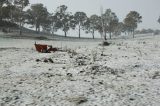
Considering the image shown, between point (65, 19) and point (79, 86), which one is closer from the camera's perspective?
point (79, 86)

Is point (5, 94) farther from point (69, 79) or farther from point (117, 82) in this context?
point (117, 82)

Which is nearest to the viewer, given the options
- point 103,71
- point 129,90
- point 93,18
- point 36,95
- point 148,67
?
point 36,95

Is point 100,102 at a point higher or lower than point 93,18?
lower

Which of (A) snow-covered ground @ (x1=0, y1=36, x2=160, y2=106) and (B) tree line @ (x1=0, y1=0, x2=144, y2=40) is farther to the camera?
(B) tree line @ (x1=0, y1=0, x2=144, y2=40)

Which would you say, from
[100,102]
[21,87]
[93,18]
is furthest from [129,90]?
[93,18]

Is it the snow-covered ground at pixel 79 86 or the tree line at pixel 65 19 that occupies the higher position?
the tree line at pixel 65 19

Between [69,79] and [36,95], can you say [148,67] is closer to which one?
[69,79]

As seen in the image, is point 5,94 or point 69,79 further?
point 69,79

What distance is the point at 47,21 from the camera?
376 ft

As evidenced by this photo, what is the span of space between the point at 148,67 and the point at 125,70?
1857mm

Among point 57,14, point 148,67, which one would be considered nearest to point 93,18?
point 57,14

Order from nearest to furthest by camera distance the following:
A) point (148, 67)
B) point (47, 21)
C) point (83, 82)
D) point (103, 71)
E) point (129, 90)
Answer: point (129, 90) → point (83, 82) → point (103, 71) → point (148, 67) → point (47, 21)

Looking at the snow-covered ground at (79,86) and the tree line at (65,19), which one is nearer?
the snow-covered ground at (79,86)

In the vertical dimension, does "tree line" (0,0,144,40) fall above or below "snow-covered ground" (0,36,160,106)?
above
